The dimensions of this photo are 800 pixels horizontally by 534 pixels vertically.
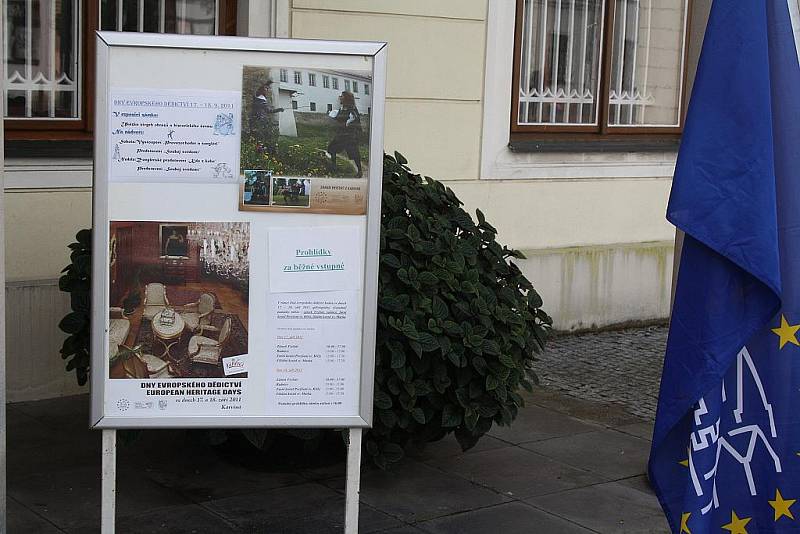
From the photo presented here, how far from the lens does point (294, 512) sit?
499cm

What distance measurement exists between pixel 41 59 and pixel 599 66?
4652 millimetres

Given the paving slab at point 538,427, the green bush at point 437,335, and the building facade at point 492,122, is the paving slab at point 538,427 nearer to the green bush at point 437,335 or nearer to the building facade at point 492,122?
the green bush at point 437,335

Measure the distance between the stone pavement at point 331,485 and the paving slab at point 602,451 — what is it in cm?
1

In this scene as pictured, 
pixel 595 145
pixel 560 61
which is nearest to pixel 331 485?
pixel 595 145

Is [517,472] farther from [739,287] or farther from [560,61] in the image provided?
[560,61]

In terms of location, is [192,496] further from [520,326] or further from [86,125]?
[86,125]

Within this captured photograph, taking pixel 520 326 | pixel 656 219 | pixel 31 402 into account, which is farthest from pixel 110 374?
pixel 656 219

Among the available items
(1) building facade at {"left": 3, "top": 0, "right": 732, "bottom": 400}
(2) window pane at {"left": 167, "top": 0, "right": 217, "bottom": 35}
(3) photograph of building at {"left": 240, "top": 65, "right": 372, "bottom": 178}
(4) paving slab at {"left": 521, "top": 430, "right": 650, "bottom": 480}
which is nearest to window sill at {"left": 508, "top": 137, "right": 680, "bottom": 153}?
(1) building facade at {"left": 3, "top": 0, "right": 732, "bottom": 400}

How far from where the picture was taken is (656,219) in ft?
31.8

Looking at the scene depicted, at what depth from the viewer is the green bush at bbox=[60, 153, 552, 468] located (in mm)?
4941

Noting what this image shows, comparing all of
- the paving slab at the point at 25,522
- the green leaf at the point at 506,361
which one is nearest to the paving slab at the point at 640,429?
the green leaf at the point at 506,361

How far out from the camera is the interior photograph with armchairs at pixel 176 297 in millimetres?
4035

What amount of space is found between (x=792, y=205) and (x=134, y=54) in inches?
91.0

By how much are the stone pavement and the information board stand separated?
874 mm
